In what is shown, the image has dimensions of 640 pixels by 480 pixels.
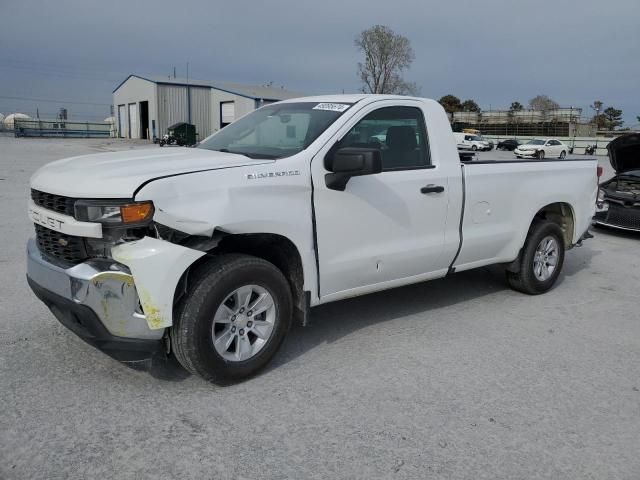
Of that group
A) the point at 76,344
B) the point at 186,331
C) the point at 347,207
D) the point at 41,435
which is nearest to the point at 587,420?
the point at 347,207

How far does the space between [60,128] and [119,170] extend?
68792 mm

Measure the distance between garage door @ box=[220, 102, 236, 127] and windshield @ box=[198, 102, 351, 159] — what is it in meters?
48.4

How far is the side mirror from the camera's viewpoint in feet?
12.3

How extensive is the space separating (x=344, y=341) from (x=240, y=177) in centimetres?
169

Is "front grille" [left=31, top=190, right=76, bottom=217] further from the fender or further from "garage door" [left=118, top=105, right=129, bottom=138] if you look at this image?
"garage door" [left=118, top=105, right=129, bottom=138]

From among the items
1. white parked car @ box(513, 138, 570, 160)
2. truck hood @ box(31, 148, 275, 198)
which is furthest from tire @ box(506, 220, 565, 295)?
white parked car @ box(513, 138, 570, 160)

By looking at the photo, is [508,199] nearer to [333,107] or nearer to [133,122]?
[333,107]

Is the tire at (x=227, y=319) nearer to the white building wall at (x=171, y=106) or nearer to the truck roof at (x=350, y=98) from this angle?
the truck roof at (x=350, y=98)

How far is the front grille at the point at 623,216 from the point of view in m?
9.42

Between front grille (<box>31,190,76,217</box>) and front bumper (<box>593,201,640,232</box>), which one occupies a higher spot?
front grille (<box>31,190,76,217</box>)

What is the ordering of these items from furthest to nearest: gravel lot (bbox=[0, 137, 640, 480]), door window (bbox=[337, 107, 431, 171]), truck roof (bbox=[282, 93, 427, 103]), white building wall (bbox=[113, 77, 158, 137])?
1. white building wall (bbox=[113, 77, 158, 137])
2. truck roof (bbox=[282, 93, 427, 103])
3. door window (bbox=[337, 107, 431, 171])
4. gravel lot (bbox=[0, 137, 640, 480])

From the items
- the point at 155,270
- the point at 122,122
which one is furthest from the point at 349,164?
the point at 122,122

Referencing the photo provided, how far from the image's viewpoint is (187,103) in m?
54.3

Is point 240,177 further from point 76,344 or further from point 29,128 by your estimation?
point 29,128
